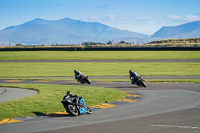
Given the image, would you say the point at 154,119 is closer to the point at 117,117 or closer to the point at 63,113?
the point at 117,117

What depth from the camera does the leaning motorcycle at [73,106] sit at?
15781 mm

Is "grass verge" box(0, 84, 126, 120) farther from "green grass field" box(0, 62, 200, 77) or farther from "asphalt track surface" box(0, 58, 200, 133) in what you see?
"green grass field" box(0, 62, 200, 77)

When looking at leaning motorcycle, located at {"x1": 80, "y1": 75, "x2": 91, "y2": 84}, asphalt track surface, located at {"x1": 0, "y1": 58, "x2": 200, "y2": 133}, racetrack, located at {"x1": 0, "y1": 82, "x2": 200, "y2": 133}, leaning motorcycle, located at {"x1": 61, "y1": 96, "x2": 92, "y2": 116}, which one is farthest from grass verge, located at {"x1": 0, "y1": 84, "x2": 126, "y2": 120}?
leaning motorcycle, located at {"x1": 80, "y1": 75, "x2": 91, "y2": 84}

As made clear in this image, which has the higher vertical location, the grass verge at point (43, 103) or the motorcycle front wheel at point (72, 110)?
the motorcycle front wheel at point (72, 110)

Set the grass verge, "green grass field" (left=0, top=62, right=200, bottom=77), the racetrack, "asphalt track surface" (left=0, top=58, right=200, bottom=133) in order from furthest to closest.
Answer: "green grass field" (left=0, top=62, right=200, bottom=77) → the grass verge → the racetrack → "asphalt track surface" (left=0, top=58, right=200, bottom=133)

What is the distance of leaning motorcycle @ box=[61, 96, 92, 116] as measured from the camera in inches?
621

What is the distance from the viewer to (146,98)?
22484 millimetres

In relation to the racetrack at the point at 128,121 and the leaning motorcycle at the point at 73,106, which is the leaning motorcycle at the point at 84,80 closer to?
the racetrack at the point at 128,121

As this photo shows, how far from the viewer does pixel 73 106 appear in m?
16.1

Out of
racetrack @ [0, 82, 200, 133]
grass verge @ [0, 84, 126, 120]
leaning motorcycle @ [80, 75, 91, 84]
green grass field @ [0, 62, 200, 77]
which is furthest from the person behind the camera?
green grass field @ [0, 62, 200, 77]

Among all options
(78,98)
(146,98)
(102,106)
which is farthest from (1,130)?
(146,98)

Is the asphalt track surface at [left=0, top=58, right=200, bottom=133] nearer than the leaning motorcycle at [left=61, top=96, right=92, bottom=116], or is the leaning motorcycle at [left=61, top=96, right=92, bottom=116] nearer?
the asphalt track surface at [left=0, top=58, right=200, bottom=133]

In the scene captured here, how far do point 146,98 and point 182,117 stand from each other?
7513 millimetres

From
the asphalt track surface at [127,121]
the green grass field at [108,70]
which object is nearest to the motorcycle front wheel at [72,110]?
the asphalt track surface at [127,121]
